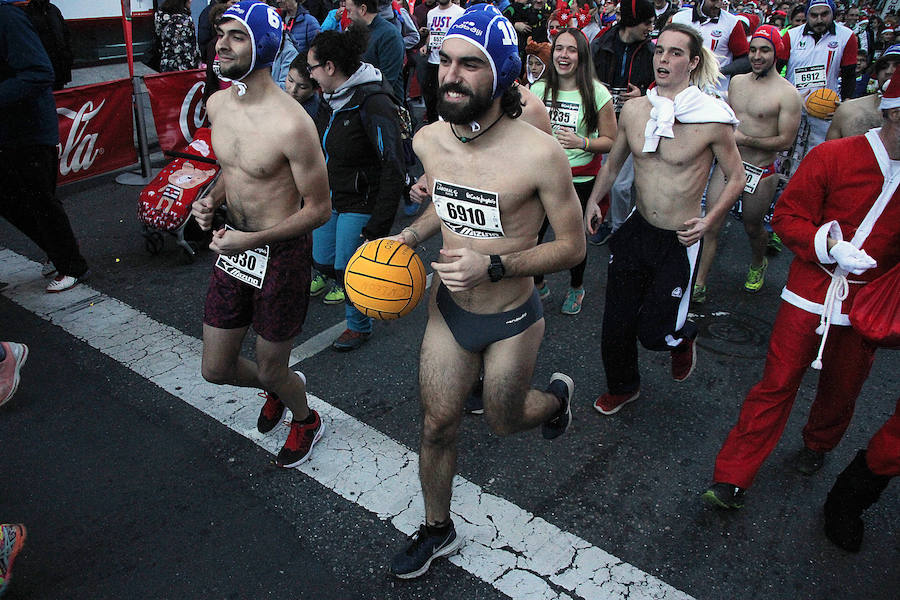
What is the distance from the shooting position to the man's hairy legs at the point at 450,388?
9.78 ft

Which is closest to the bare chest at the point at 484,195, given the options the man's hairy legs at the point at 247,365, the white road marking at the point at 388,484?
the man's hairy legs at the point at 247,365

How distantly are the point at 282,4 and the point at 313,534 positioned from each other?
286 inches

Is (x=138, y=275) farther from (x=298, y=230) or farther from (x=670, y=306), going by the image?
(x=670, y=306)

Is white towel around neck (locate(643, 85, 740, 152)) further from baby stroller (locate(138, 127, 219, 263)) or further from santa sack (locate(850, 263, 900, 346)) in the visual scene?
baby stroller (locate(138, 127, 219, 263))

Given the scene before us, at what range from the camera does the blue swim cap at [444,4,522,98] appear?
8.75ft

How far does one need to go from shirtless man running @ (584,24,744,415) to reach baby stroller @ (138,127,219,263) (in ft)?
12.3

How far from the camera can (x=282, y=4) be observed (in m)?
8.65

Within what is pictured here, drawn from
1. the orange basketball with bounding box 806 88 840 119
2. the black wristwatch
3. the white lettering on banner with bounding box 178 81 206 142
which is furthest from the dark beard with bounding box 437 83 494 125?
the white lettering on banner with bounding box 178 81 206 142

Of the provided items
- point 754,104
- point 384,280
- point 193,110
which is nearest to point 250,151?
point 384,280

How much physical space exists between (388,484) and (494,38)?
2271mm

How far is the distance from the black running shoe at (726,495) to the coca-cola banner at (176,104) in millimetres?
7342

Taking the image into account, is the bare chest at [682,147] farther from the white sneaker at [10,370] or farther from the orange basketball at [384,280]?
the white sneaker at [10,370]

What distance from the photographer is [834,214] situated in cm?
323

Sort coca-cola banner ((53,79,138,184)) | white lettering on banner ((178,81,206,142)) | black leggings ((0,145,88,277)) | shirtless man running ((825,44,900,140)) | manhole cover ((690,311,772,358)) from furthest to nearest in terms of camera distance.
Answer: white lettering on banner ((178,81,206,142)) → coca-cola banner ((53,79,138,184)) → black leggings ((0,145,88,277)) → manhole cover ((690,311,772,358)) → shirtless man running ((825,44,900,140))
